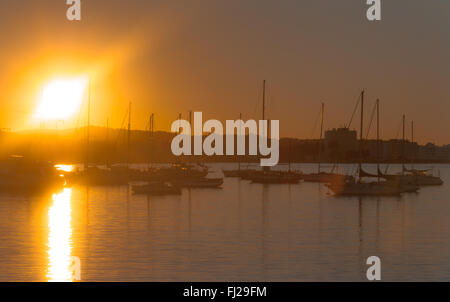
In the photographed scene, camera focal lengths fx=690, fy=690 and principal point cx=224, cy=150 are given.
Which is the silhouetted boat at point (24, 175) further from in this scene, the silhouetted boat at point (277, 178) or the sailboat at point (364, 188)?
the sailboat at point (364, 188)

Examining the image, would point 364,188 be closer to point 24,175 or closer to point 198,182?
point 198,182

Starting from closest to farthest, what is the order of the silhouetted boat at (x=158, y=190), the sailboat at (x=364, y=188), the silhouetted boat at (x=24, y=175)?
A: the silhouetted boat at (x=158, y=190)
the sailboat at (x=364, y=188)
the silhouetted boat at (x=24, y=175)

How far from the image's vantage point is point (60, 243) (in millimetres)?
37219

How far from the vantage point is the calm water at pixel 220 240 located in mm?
27594

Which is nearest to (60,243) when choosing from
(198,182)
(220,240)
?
(220,240)

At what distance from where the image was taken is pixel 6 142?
367 feet

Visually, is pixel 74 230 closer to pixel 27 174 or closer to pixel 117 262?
pixel 117 262

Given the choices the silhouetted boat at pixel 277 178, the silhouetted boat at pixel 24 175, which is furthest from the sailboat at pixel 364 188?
the silhouetted boat at pixel 24 175

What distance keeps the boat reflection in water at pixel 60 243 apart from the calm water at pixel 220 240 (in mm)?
64

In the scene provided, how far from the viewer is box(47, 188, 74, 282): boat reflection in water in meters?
26.4

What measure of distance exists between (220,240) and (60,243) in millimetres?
8705

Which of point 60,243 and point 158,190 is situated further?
point 158,190
